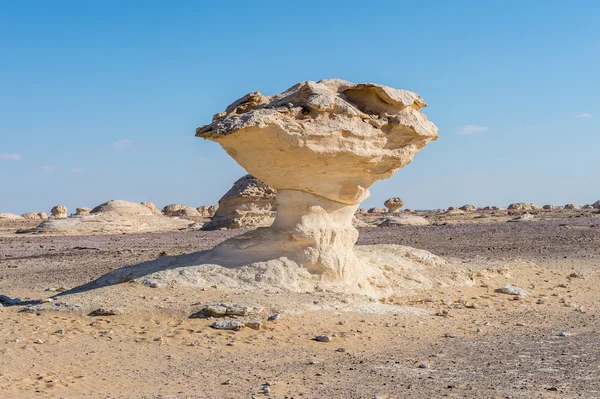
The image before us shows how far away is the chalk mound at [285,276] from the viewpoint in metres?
10.0

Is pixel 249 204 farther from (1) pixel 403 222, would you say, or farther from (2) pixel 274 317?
(2) pixel 274 317

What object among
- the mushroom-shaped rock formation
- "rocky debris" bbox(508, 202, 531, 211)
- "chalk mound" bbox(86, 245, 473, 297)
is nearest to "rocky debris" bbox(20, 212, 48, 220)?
"rocky debris" bbox(508, 202, 531, 211)

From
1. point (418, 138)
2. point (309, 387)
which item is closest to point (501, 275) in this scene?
point (418, 138)

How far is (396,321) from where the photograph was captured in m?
9.12

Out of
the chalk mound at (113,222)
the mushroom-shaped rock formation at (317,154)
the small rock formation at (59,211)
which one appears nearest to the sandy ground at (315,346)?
→ the mushroom-shaped rock formation at (317,154)

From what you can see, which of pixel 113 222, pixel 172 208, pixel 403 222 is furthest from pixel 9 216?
pixel 403 222

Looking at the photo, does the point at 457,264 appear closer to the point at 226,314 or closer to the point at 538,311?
the point at 538,311

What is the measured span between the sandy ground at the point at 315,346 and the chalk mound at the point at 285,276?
0.29 metres

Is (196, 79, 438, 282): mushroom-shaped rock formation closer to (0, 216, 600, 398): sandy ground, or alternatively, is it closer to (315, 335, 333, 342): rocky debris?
(0, 216, 600, 398): sandy ground

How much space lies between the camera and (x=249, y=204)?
28547 mm

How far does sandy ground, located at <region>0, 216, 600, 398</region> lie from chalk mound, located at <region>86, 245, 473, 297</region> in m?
0.29

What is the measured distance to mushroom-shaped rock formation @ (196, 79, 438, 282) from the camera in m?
10.1

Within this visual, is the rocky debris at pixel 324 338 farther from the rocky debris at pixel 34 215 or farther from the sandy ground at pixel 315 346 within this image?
the rocky debris at pixel 34 215

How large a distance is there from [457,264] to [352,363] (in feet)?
25.0
